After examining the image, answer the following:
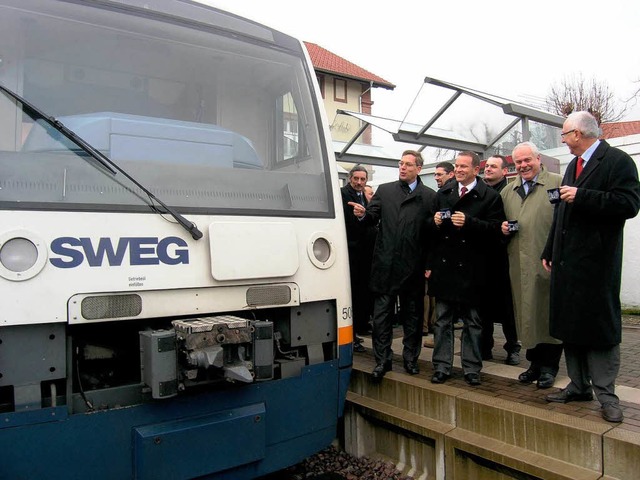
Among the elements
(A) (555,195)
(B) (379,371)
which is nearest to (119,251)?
(B) (379,371)

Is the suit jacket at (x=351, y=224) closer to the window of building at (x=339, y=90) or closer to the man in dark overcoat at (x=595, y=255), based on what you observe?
the man in dark overcoat at (x=595, y=255)

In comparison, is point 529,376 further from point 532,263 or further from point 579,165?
point 579,165

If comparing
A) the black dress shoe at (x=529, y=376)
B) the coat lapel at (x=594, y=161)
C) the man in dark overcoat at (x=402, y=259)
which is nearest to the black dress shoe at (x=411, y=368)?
the man in dark overcoat at (x=402, y=259)

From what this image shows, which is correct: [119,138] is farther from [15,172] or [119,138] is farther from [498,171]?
[498,171]

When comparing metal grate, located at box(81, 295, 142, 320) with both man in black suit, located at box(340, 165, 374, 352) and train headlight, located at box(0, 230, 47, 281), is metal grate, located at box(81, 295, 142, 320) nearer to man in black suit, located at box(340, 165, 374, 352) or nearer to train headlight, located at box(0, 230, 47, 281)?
train headlight, located at box(0, 230, 47, 281)

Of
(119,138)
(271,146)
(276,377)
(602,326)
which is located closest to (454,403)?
(602,326)

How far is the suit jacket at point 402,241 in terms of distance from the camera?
3895 mm

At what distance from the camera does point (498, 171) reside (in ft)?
15.3

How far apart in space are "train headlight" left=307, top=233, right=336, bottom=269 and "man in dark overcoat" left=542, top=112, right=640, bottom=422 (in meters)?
1.35

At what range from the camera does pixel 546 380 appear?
3576 millimetres

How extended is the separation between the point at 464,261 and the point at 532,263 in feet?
1.52

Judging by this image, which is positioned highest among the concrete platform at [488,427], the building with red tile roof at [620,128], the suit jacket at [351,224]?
the building with red tile roof at [620,128]

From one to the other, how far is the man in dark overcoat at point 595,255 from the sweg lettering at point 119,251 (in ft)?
7.05

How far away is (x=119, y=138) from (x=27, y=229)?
659mm
